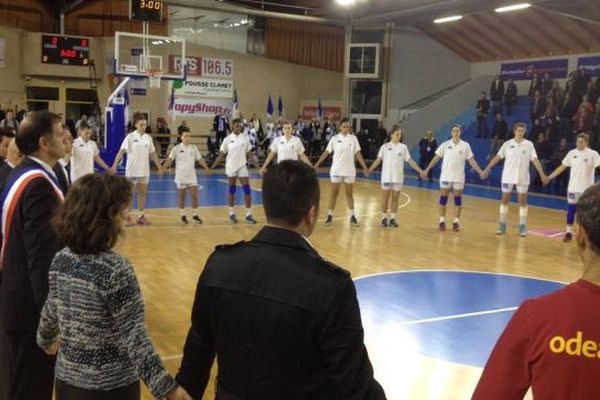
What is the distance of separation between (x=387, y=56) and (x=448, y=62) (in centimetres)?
301

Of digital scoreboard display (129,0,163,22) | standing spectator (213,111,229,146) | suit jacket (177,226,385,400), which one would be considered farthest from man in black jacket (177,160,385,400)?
standing spectator (213,111,229,146)

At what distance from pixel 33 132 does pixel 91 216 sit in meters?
1.18

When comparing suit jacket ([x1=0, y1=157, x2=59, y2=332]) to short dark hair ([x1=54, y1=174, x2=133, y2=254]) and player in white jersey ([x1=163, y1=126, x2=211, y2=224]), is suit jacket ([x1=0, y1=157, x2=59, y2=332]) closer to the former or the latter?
short dark hair ([x1=54, y1=174, x2=133, y2=254])

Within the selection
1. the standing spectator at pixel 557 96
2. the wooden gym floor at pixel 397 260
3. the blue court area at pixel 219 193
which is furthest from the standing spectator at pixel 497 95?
the wooden gym floor at pixel 397 260

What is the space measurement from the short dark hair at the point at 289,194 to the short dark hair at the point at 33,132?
1.74 m

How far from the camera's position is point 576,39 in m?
23.3

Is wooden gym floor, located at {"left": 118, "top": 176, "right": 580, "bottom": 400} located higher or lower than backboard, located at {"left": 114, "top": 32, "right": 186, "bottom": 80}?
lower

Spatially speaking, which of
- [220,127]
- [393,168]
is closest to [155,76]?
[220,127]

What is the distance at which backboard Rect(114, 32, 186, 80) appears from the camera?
17.8m

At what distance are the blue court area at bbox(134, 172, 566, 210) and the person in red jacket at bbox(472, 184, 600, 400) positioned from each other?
13212 millimetres

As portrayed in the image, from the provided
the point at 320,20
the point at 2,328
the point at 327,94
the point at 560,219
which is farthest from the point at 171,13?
the point at 2,328

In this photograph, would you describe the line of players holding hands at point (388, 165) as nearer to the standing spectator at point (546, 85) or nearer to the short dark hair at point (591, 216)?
the short dark hair at point (591, 216)

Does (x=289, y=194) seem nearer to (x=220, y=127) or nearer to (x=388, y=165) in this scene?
(x=388, y=165)

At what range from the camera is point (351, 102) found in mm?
29109
